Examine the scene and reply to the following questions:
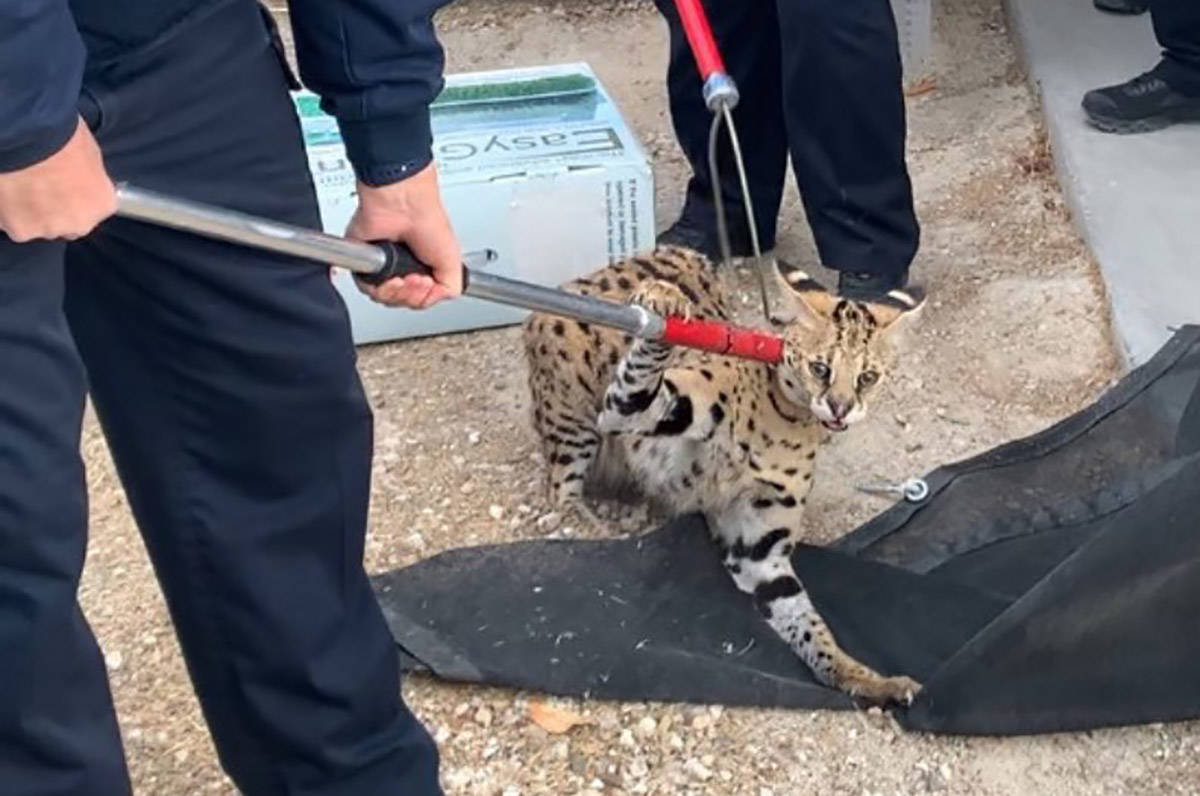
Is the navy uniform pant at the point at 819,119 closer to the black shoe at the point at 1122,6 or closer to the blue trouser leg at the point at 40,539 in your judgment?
the black shoe at the point at 1122,6

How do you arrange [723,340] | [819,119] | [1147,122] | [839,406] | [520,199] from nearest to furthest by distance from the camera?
[723,340] < [839,406] < [819,119] < [520,199] < [1147,122]

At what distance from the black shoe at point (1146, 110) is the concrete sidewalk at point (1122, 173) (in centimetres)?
3

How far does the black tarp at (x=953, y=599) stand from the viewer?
250 cm

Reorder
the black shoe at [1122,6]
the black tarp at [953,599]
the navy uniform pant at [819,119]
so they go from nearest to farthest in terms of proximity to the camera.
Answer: the black tarp at [953,599] < the navy uniform pant at [819,119] < the black shoe at [1122,6]

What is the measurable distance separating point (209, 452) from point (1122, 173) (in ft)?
8.83

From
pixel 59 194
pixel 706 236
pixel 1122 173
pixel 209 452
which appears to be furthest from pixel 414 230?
pixel 1122 173

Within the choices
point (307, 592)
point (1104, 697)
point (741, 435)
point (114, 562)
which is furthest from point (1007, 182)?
point (307, 592)

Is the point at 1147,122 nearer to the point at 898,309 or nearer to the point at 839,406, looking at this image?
the point at 898,309

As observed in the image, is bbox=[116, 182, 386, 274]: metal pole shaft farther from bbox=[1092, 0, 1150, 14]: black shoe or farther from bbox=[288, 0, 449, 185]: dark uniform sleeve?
bbox=[1092, 0, 1150, 14]: black shoe

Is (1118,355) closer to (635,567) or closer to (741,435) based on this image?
(741,435)

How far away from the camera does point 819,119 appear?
3.55 meters

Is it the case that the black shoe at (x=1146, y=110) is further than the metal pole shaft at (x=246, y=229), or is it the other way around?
the black shoe at (x=1146, y=110)

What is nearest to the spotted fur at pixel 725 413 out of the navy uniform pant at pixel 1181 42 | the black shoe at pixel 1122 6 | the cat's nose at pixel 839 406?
the cat's nose at pixel 839 406

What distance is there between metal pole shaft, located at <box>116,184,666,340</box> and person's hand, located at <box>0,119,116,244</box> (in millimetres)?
103
